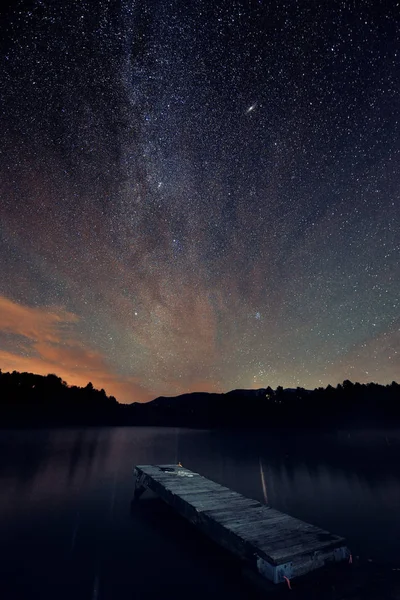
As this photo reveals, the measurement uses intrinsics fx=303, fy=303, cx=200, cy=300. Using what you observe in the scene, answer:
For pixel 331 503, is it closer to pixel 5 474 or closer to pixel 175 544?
pixel 175 544

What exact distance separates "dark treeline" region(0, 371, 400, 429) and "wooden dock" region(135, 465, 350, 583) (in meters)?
66.2

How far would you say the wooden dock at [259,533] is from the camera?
5.41 metres

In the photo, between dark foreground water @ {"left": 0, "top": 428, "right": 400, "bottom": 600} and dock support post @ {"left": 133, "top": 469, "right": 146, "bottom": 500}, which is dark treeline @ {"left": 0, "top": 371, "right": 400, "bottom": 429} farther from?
dock support post @ {"left": 133, "top": 469, "right": 146, "bottom": 500}

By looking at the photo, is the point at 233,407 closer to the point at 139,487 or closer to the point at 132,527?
the point at 139,487

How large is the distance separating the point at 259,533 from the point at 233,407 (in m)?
86.2

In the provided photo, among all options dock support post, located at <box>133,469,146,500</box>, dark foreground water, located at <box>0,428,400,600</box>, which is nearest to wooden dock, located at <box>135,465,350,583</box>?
dark foreground water, located at <box>0,428,400,600</box>

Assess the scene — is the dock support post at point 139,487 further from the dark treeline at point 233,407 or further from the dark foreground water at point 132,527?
the dark treeline at point 233,407

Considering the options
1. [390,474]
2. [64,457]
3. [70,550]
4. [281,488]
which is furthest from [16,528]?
[390,474]

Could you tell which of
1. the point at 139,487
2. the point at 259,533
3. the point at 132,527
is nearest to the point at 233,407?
the point at 139,487

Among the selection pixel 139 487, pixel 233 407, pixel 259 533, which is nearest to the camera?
pixel 259 533

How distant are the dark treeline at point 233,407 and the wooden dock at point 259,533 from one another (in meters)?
66.2

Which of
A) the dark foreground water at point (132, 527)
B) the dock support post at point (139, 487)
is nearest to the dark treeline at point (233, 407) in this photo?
the dark foreground water at point (132, 527)

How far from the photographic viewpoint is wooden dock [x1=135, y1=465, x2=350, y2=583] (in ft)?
17.7

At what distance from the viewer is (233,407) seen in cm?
8800
